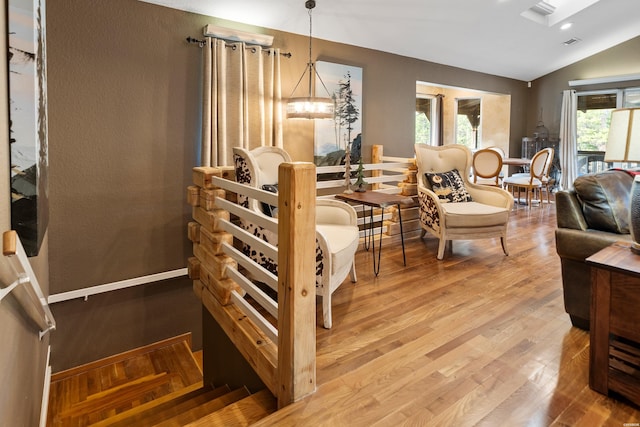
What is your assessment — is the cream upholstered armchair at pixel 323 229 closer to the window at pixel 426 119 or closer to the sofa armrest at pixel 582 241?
the sofa armrest at pixel 582 241

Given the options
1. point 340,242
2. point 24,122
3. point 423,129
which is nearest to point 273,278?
point 340,242

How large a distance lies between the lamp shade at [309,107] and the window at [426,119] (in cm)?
492

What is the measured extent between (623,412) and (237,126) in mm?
3274

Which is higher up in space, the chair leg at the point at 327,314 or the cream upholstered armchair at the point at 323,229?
the cream upholstered armchair at the point at 323,229

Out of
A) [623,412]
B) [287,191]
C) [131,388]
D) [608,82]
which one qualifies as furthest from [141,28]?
[608,82]

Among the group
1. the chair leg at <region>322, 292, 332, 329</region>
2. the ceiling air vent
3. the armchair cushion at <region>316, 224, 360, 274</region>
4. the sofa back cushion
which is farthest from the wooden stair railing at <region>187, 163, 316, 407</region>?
the ceiling air vent

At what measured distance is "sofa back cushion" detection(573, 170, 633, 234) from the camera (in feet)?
7.19

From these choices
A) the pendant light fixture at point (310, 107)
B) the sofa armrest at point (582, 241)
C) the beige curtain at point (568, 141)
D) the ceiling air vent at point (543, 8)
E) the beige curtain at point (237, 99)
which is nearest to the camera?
the sofa armrest at point (582, 241)

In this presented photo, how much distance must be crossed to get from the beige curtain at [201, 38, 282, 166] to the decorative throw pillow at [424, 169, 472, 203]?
1.60 m

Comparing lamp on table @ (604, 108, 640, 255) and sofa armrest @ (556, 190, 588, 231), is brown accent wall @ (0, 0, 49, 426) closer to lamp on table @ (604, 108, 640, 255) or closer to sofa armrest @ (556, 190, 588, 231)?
sofa armrest @ (556, 190, 588, 231)

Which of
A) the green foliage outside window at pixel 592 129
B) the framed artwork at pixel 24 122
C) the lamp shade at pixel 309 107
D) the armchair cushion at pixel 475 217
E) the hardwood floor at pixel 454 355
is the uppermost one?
the green foliage outside window at pixel 592 129

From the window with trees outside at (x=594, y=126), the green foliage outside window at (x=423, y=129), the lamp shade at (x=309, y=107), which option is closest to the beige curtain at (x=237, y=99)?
the lamp shade at (x=309, y=107)

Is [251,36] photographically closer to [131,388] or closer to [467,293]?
[467,293]

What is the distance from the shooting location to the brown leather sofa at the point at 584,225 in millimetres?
2188
